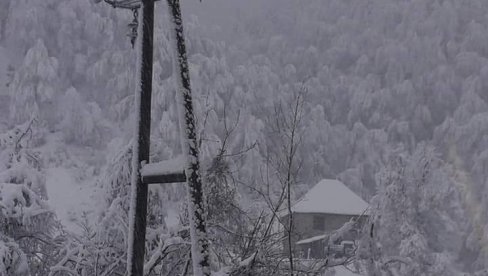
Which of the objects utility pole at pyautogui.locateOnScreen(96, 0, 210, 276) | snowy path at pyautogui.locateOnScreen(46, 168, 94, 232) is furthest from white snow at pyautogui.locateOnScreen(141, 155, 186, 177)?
snowy path at pyautogui.locateOnScreen(46, 168, 94, 232)

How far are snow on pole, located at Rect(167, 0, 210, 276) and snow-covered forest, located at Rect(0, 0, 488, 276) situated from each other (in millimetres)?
101

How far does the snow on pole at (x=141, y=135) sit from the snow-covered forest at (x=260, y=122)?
446 mm

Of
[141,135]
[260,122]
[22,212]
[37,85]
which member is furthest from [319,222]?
[141,135]

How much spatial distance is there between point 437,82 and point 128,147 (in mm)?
48659

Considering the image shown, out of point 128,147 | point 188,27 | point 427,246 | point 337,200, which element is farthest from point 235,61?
point 128,147

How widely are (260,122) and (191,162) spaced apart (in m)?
38.7

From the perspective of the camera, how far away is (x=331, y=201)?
1513 inches

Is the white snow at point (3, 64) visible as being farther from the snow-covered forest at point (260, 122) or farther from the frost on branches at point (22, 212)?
the frost on branches at point (22, 212)

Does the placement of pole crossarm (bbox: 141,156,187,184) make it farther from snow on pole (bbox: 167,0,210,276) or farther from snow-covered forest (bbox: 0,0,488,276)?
snow-covered forest (bbox: 0,0,488,276)

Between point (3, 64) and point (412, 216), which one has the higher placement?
point (3, 64)

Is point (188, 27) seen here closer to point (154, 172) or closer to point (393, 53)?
point (393, 53)

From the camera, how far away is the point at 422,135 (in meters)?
52.2

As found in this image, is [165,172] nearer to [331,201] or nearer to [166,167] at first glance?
[166,167]

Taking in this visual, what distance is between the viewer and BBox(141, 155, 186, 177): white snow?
3.26 m
